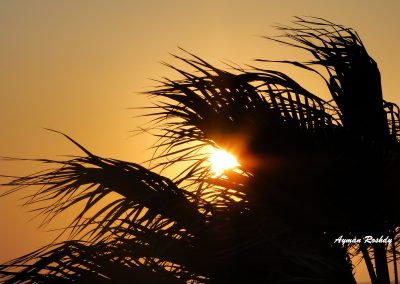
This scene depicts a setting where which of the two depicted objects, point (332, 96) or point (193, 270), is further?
point (332, 96)

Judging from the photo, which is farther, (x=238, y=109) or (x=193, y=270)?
(x=238, y=109)

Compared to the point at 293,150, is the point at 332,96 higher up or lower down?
higher up

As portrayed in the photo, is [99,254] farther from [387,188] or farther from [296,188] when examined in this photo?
[387,188]

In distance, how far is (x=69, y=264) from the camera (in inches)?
109

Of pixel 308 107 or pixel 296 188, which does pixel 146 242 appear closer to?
pixel 296 188

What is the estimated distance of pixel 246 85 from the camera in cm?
319

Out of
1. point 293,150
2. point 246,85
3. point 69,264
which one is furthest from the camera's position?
point 246,85

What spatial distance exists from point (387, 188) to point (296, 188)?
1.38ft

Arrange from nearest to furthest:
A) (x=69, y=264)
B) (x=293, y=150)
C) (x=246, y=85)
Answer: (x=69, y=264)
(x=293, y=150)
(x=246, y=85)

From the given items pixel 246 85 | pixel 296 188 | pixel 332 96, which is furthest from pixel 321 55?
pixel 296 188

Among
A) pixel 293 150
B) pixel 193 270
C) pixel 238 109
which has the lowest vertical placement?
pixel 193 270

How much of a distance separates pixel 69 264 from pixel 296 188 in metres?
1.10

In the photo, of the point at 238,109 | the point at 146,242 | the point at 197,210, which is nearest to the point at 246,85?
the point at 238,109

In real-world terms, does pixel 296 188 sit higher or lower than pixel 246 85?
lower
